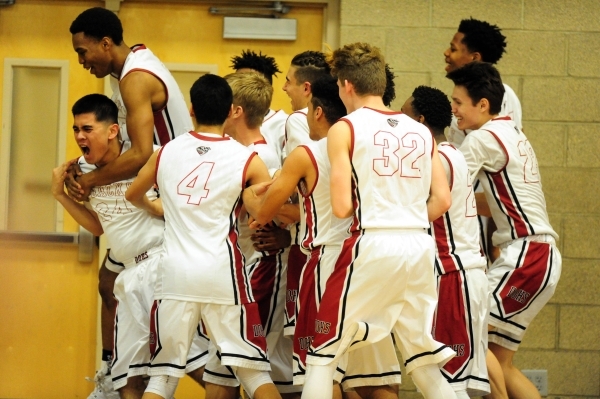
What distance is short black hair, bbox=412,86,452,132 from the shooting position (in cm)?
452

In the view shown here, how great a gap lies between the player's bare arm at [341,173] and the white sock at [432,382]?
720mm

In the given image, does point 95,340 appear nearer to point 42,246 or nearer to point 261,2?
point 42,246

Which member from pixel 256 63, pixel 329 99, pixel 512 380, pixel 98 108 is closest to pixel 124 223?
pixel 98 108

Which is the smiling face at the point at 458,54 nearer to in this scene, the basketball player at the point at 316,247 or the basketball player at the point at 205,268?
the basketball player at the point at 316,247

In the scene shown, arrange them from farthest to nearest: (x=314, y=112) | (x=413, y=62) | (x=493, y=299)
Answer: (x=413, y=62)
(x=493, y=299)
(x=314, y=112)

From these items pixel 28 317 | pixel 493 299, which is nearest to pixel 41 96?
pixel 28 317

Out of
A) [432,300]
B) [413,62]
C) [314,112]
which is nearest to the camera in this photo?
[432,300]

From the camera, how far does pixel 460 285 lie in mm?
4383

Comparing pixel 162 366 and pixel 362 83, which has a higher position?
pixel 362 83

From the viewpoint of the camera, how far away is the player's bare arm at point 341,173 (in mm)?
3734

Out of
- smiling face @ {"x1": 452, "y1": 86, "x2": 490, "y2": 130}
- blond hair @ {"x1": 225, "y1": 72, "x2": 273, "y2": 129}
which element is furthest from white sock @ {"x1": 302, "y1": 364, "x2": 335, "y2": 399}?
smiling face @ {"x1": 452, "y1": 86, "x2": 490, "y2": 130}

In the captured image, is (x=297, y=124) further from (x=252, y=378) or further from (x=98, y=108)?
(x=252, y=378)

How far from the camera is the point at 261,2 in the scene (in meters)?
6.48

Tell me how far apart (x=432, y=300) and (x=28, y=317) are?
3.56m
